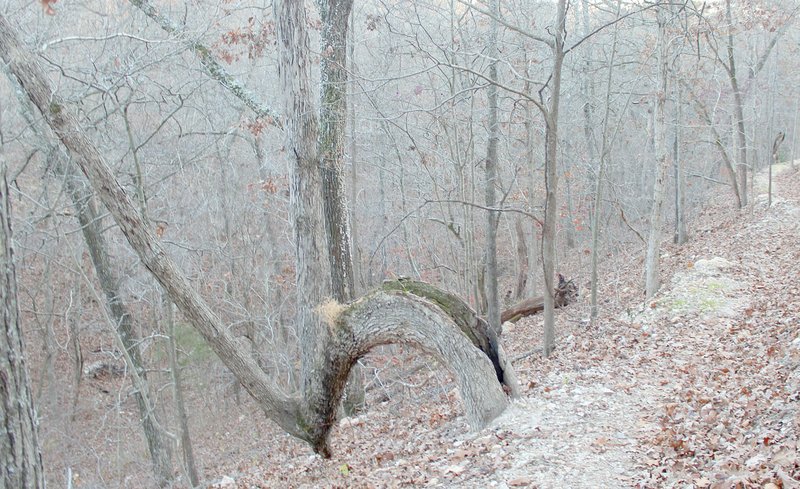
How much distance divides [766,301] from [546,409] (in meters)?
5.16

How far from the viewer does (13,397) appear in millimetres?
3498

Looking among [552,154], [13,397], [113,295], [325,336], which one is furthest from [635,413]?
[113,295]

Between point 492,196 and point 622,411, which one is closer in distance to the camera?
point 622,411

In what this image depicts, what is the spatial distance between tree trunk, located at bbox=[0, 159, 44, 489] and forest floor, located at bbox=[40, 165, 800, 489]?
2789 mm

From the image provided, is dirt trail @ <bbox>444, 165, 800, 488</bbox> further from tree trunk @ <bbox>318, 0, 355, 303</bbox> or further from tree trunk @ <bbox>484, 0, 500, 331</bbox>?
tree trunk @ <bbox>318, 0, 355, 303</bbox>

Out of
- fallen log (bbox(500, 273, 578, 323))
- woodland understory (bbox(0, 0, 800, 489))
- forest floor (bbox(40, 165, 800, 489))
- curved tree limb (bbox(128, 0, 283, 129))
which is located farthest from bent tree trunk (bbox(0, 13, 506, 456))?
fallen log (bbox(500, 273, 578, 323))

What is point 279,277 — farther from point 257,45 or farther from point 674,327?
point 674,327

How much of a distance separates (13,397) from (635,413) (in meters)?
5.22

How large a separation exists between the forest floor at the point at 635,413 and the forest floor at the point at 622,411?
0.07 ft

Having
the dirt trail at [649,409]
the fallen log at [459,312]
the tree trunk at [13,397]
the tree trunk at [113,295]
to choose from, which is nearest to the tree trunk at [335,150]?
the fallen log at [459,312]

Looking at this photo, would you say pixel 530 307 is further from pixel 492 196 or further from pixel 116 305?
pixel 116 305

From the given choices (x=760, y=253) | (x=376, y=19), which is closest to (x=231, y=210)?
(x=376, y=19)

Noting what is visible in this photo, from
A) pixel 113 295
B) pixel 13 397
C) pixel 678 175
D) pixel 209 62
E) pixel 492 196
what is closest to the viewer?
pixel 13 397

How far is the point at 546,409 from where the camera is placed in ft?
21.1
